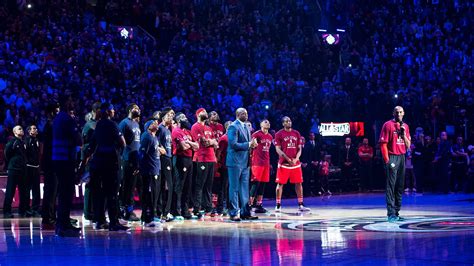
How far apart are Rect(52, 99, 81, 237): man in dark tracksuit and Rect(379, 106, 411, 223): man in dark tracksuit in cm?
531

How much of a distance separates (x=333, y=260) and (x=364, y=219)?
6.06 m

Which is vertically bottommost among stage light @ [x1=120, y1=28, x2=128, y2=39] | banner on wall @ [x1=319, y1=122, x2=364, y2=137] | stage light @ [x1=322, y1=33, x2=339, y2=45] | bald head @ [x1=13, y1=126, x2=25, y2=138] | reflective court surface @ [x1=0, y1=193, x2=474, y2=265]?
reflective court surface @ [x1=0, y1=193, x2=474, y2=265]

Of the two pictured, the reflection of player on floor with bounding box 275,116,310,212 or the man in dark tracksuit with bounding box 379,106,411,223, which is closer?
the man in dark tracksuit with bounding box 379,106,411,223

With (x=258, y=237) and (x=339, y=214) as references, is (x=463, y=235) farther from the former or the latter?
(x=339, y=214)

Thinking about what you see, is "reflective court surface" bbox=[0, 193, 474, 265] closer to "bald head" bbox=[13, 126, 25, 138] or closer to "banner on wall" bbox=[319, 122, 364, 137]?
"bald head" bbox=[13, 126, 25, 138]

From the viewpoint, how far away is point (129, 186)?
1512 centimetres

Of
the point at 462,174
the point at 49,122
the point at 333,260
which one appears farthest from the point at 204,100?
the point at 333,260

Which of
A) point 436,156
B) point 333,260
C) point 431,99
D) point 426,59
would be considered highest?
point 426,59

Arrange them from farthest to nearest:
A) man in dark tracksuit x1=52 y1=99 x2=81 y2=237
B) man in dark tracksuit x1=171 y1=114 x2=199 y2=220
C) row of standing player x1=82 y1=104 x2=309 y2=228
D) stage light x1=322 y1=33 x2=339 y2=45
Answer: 1. stage light x1=322 y1=33 x2=339 y2=45
2. man in dark tracksuit x1=171 y1=114 x2=199 y2=220
3. row of standing player x1=82 y1=104 x2=309 y2=228
4. man in dark tracksuit x1=52 y1=99 x2=81 y2=237

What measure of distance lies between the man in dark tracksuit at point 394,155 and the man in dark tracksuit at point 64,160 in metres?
5.31

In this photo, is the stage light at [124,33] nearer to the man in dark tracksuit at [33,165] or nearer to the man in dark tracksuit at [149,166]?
the man in dark tracksuit at [33,165]

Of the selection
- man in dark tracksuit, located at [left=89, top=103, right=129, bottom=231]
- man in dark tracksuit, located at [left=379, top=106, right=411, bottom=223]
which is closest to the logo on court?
man in dark tracksuit, located at [left=379, top=106, right=411, bottom=223]

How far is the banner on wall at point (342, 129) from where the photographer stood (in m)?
27.5

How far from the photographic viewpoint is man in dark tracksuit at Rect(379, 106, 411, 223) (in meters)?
14.4
